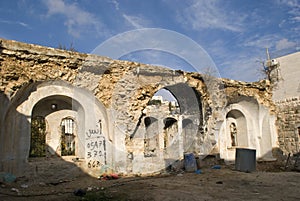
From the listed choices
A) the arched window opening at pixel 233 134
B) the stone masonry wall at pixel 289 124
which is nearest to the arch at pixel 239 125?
the arched window opening at pixel 233 134

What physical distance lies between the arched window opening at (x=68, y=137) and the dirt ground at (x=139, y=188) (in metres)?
1.08

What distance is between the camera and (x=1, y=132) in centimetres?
704

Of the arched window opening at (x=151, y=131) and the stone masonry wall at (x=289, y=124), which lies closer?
the stone masonry wall at (x=289, y=124)

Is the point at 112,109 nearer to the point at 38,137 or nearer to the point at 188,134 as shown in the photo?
the point at 38,137

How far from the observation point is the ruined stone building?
7438mm

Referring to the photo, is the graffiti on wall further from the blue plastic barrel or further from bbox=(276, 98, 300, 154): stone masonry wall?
bbox=(276, 98, 300, 154): stone masonry wall

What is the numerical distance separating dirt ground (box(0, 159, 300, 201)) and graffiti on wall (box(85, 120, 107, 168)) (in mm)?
564

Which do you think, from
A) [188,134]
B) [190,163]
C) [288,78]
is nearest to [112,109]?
[190,163]

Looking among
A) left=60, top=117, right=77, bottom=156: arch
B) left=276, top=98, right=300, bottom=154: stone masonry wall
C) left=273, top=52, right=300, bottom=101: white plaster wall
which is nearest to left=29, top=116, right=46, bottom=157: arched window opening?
left=60, top=117, right=77, bottom=156: arch

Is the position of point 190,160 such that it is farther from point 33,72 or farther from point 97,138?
point 33,72

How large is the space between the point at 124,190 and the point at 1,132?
3926 mm

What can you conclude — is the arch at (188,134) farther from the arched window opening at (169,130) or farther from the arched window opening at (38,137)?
the arched window opening at (38,137)

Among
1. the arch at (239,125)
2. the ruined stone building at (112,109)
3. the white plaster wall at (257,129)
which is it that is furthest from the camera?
the arch at (239,125)

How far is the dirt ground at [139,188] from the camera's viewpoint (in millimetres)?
5341
